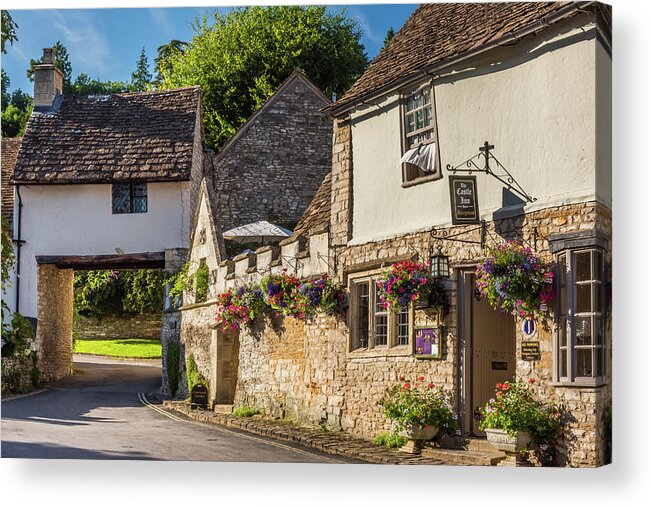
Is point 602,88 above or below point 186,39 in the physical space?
below

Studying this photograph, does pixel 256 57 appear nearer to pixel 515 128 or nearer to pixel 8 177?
pixel 8 177

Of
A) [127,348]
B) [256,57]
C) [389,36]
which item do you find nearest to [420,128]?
[389,36]

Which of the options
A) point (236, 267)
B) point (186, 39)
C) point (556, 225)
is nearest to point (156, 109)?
point (236, 267)

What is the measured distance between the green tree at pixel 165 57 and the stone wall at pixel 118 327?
4.03 m

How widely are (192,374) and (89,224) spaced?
3.50 metres

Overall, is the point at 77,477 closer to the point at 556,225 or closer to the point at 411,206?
the point at 411,206

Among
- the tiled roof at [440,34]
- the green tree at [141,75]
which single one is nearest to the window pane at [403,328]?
the tiled roof at [440,34]

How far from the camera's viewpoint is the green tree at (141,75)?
1284cm

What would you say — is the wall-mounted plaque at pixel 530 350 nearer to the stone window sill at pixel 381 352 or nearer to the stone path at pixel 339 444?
the stone path at pixel 339 444

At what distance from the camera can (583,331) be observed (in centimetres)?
962

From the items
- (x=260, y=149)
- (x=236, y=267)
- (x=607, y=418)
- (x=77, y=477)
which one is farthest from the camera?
(x=260, y=149)

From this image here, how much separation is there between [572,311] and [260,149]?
1481 cm

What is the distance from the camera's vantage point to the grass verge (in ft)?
57.5

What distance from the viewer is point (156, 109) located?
1750 cm
